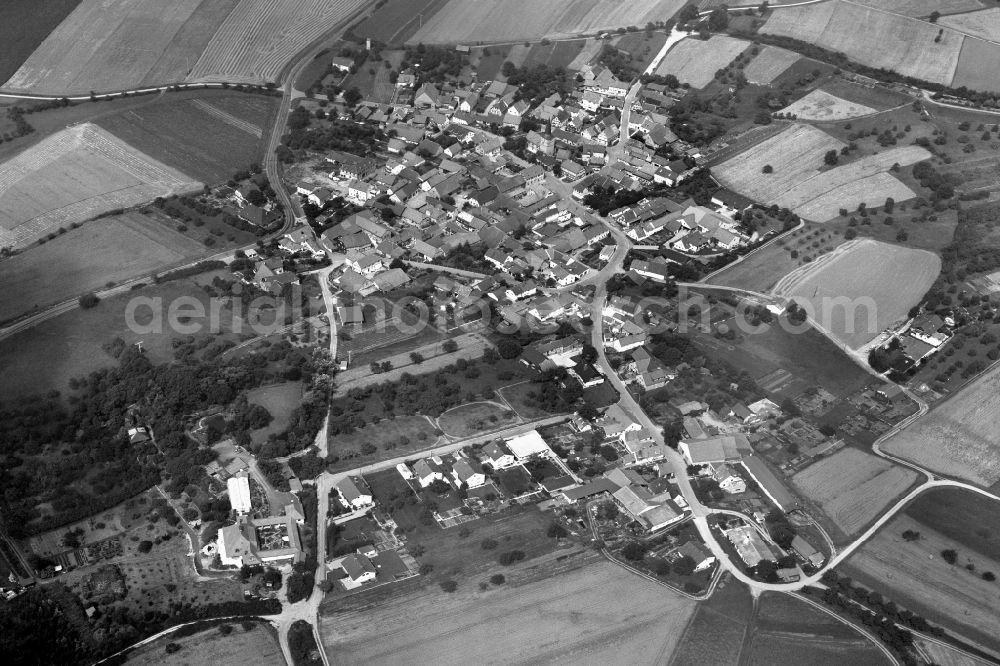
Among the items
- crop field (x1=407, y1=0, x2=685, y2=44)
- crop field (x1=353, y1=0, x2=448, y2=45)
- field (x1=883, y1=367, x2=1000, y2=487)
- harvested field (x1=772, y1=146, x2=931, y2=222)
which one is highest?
crop field (x1=353, y1=0, x2=448, y2=45)

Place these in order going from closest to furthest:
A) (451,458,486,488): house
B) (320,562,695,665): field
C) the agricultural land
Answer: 1. (320,562,695,665): field
2. the agricultural land
3. (451,458,486,488): house

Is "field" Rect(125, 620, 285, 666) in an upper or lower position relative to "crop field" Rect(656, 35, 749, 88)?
lower

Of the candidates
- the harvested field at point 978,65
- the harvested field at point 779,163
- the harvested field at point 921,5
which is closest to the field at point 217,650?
the harvested field at point 779,163

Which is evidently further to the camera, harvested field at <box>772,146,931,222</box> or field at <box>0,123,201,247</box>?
harvested field at <box>772,146,931,222</box>

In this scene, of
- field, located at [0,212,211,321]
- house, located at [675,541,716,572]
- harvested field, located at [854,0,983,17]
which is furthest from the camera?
harvested field, located at [854,0,983,17]

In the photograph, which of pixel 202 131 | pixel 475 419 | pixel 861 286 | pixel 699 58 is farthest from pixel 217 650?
pixel 699 58

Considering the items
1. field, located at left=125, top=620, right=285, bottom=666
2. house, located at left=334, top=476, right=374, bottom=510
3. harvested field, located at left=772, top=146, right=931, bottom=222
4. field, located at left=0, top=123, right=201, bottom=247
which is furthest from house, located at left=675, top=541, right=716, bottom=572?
field, located at left=0, top=123, right=201, bottom=247

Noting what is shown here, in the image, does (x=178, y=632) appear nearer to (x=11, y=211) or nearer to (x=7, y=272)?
(x=7, y=272)

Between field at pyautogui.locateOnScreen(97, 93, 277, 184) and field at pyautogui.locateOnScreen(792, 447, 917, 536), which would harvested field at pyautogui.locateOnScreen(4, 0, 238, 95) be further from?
field at pyautogui.locateOnScreen(792, 447, 917, 536)
